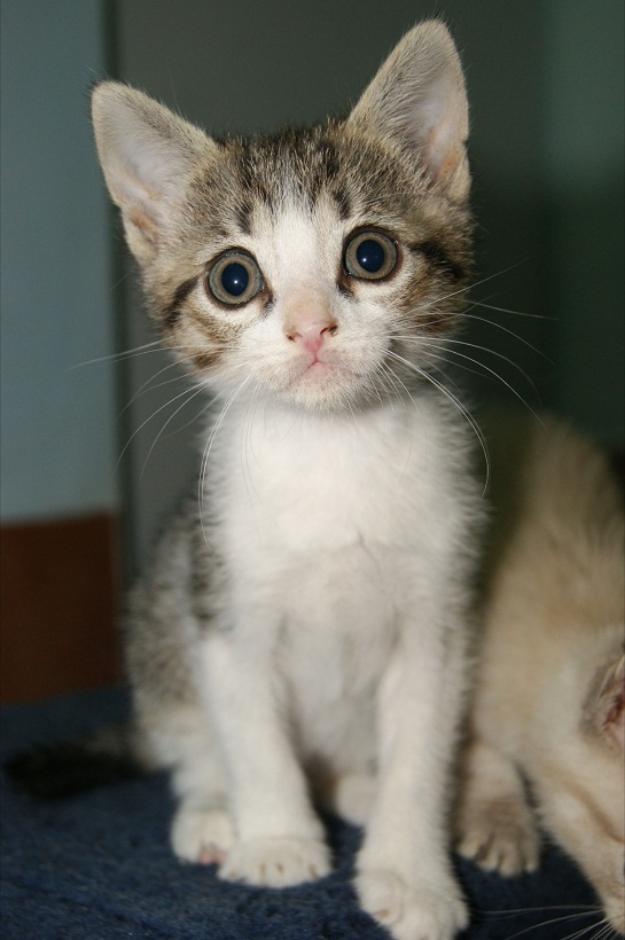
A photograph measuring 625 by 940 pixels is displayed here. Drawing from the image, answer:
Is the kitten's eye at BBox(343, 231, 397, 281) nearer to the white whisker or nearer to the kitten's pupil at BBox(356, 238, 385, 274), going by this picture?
the kitten's pupil at BBox(356, 238, 385, 274)

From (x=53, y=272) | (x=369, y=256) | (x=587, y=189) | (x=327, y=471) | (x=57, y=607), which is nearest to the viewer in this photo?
(x=369, y=256)

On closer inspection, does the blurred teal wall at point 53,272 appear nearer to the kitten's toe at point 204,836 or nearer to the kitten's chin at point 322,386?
the kitten's chin at point 322,386

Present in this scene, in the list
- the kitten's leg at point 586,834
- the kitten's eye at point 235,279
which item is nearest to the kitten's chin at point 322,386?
the kitten's eye at point 235,279

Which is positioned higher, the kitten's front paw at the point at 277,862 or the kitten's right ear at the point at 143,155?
the kitten's right ear at the point at 143,155

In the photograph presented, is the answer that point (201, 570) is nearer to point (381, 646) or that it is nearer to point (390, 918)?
point (381, 646)

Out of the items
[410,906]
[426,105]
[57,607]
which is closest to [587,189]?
[426,105]

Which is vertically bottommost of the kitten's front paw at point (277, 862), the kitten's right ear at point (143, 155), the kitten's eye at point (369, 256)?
the kitten's front paw at point (277, 862)

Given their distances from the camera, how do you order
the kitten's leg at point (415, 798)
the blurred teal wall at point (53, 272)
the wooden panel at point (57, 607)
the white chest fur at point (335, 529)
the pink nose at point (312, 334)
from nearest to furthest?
the pink nose at point (312, 334)
the kitten's leg at point (415, 798)
the white chest fur at point (335, 529)
the blurred teal wall at point (53, 272)
the wooden panel at point (57, 607)

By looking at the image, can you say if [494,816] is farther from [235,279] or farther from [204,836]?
[235,279]
